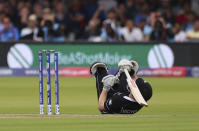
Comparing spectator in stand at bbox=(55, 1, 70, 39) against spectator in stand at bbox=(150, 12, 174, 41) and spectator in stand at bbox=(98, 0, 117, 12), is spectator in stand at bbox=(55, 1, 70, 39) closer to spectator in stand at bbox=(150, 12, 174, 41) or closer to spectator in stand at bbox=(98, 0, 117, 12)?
spectator in stand at bbox=(98, 0, 117, 12)

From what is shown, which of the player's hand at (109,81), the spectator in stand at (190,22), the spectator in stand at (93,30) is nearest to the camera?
the player's hand at (109,81)

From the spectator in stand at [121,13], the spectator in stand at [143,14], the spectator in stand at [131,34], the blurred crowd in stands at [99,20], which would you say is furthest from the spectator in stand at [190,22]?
the spectator in stand at [121,13]

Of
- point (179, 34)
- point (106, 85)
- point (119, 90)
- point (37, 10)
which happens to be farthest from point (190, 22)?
point (106, 85)

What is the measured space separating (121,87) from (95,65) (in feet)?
1.63

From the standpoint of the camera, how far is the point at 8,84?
17.7 metres

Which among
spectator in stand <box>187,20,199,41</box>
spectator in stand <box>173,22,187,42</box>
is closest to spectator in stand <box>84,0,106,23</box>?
spectator in stand <box>173,22,187,42</box>

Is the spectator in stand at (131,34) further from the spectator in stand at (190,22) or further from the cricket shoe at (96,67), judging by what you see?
the cricket shoe at (96,67)

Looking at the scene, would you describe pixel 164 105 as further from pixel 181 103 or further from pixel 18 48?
pixel 18 48

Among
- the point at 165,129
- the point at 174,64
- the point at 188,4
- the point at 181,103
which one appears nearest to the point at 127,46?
the point at 174,64

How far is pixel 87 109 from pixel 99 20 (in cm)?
977

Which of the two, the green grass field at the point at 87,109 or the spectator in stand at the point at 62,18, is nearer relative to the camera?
the green grass field at the point at 87,109

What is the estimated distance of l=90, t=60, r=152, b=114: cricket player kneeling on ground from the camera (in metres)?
10.7

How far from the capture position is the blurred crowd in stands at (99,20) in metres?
20.9

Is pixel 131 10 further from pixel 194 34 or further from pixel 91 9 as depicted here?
pixel 194 34
